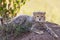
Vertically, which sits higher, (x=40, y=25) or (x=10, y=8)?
(x=10, y=8)

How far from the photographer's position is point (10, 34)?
558cm

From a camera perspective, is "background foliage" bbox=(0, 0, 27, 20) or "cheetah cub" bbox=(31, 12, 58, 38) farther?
"background foliage" bbox=(0, 0, 27, 20)

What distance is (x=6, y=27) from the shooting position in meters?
5.67

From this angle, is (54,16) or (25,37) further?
(54,16)

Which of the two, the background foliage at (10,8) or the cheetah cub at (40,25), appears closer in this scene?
the cheetah cub at (40,25)

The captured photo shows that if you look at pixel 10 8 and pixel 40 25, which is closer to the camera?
pixel 40 25

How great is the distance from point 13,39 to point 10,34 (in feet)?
0.52

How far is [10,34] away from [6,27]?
20 centimetres

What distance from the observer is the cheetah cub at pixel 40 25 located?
5.49 m

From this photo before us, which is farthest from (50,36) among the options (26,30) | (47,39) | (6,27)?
(6,27)

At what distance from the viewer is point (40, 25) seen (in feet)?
18.7

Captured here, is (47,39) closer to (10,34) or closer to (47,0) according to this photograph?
(10,34)

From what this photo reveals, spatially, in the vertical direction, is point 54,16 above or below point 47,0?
below

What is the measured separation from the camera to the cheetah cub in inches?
216
